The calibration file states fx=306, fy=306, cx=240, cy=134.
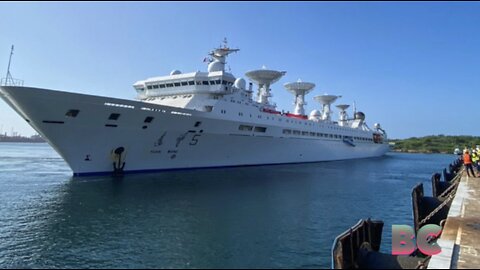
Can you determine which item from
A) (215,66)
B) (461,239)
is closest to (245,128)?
(215,66)

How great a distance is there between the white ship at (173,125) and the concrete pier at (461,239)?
60.2 feet

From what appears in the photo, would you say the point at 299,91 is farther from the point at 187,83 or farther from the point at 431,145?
the point at 431,145

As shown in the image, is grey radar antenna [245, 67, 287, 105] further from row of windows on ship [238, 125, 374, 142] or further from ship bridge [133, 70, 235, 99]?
ship bridge [133, 70, 235, 99]

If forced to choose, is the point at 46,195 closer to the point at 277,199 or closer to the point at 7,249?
the point at 7,249

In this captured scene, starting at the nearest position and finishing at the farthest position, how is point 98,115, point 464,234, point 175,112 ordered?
point 464,234
point 98,115
point 175,112

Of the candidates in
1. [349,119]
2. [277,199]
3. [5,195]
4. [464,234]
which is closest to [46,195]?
[5,195]

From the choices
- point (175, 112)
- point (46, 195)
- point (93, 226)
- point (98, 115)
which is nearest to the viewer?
point (93, 226)

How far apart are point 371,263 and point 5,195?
60.0 feet

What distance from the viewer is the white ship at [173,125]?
19.2 meters

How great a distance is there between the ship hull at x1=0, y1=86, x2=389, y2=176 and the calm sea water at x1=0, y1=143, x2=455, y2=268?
7.71 feet

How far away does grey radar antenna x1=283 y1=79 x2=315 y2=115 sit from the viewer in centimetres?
5073

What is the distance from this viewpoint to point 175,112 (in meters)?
→ 23.4

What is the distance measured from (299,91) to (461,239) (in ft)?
151

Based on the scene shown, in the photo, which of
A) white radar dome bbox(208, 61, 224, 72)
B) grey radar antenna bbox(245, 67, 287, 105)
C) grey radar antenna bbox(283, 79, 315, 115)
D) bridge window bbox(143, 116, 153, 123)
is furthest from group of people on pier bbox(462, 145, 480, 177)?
grey radar antenna bbox(283, 79, 315, 115)
